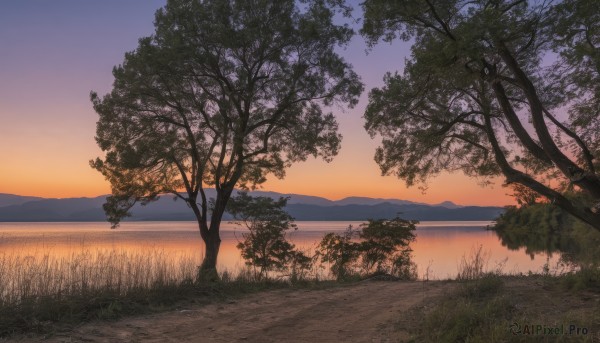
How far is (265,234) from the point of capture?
74.3ft

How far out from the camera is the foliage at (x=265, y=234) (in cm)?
2233

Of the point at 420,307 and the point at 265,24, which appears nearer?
the point at 420,307

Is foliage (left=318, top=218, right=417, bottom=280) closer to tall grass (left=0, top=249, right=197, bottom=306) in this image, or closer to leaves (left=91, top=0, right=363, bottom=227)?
leaves (left=91, top=0, right=363, bottom=227)

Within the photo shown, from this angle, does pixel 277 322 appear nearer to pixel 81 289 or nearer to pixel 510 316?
pixel 510 316

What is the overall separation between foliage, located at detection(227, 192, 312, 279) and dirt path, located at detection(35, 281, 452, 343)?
1147 centimetres

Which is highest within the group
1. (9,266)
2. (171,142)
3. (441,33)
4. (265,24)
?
(265,24)

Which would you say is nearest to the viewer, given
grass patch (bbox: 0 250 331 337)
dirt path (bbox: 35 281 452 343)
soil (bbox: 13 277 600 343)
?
soil (bbox: 13 277 600 343)

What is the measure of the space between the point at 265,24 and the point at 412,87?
730 centimetres

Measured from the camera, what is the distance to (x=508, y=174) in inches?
448

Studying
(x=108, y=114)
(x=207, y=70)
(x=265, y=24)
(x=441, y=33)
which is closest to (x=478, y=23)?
(x=441, y=33)

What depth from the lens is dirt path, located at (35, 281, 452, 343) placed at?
7.18 metres

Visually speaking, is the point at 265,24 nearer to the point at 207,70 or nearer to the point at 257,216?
the point at 207,70

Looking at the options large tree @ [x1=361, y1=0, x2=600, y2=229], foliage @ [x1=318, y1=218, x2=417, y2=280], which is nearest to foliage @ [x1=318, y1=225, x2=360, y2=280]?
foliage @ [x1=318, y1=218, x2=417, y2=280]

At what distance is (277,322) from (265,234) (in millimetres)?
14547
